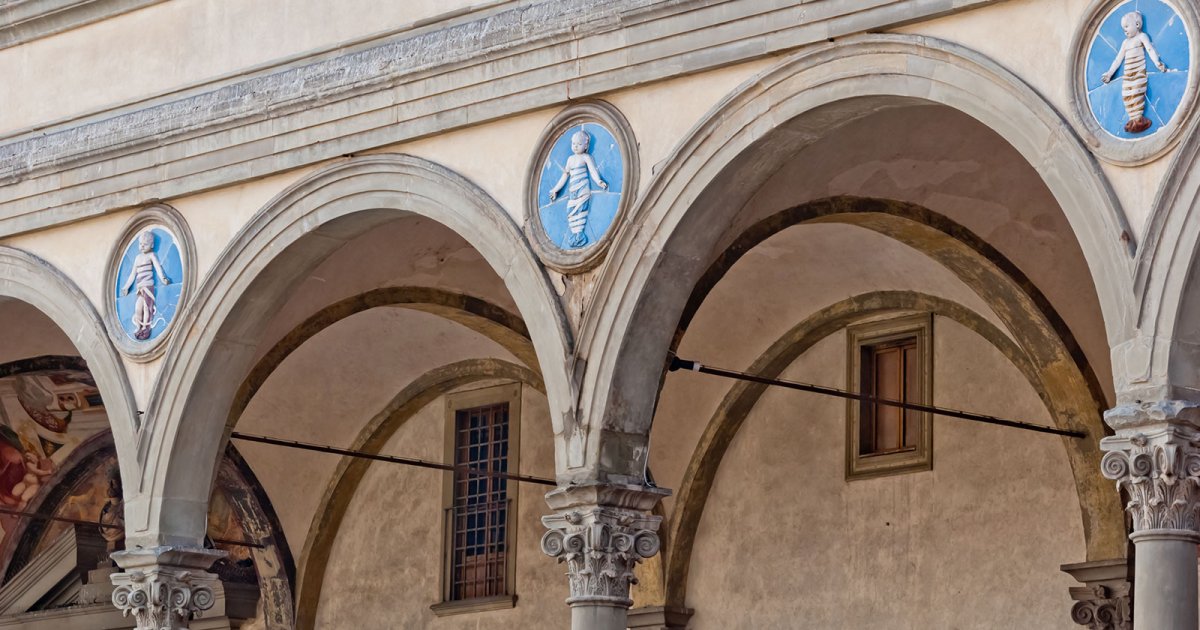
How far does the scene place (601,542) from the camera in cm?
1279

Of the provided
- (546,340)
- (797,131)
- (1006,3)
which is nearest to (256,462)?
(546,340)

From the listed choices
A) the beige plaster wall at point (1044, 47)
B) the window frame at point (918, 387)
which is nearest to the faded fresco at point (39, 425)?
the window frame at point (918, 387)

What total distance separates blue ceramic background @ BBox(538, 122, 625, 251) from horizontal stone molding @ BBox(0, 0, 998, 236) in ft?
0.87

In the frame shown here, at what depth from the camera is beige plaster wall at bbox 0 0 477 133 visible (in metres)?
14.8

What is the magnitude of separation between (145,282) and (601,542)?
4.12m

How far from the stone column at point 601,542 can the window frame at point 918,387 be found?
11.6 feet

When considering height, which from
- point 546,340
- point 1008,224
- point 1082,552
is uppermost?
point 1008,224

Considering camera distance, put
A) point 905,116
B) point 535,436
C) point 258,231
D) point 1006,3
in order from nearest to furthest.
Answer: point 1006,3, point 905,116, point 258,231, point 535,436

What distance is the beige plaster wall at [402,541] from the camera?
60.7 feet

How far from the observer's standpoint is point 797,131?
12430mm

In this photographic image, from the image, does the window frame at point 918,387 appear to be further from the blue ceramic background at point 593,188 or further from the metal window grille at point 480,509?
the blue ceramic background at point 593,188

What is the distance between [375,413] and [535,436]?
1442 millimetres

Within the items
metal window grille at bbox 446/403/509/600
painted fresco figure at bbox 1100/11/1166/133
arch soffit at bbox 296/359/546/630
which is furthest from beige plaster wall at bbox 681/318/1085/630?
painted fresco figure at bbox 1100/11/1166/133

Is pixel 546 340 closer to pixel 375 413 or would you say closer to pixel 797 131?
pixel 797 131
